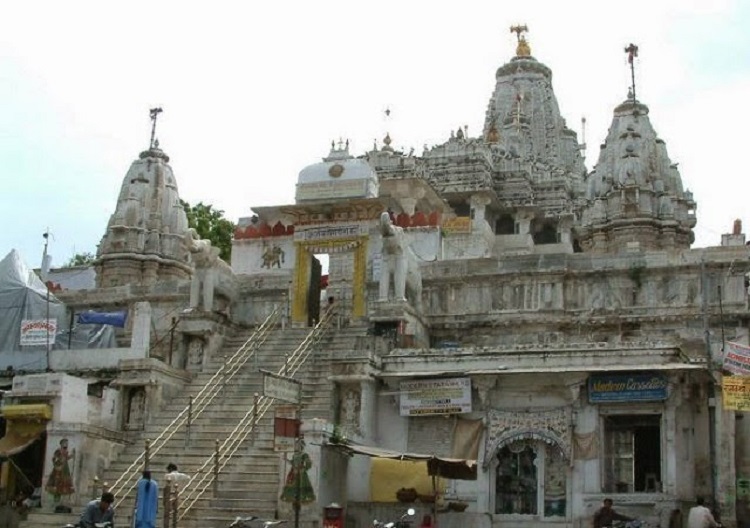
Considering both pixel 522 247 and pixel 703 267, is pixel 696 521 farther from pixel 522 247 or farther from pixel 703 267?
pixel 522 247

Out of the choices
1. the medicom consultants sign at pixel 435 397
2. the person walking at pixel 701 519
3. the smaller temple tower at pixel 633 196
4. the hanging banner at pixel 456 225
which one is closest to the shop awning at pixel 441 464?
the medicom consultants sign at pixel 435 397

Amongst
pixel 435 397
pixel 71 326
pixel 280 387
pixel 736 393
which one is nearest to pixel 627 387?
Answer: pixel 736 393

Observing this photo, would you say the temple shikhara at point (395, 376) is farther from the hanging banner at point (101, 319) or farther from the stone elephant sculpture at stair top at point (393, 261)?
the hanging banner at point (101, 319)

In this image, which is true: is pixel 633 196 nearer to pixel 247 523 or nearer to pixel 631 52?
pixel 631 52

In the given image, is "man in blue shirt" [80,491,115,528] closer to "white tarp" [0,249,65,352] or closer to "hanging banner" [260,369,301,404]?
"hanging banner" [260,369,301,404]

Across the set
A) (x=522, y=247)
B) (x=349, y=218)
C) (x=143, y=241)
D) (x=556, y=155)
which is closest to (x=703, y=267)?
(x=349, y=218)

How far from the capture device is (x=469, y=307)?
33.0 m

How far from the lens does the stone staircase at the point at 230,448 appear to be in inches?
885

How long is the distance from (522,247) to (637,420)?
26416 millimetres

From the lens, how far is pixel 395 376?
25.2 metres

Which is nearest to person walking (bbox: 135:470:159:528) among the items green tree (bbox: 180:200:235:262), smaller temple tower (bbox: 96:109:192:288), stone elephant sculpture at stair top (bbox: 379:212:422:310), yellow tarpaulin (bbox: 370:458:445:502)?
yellow tarpaulin (bbox: 370:458:445:502)

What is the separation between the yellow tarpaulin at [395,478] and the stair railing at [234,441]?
285cm

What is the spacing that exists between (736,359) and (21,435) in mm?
15968

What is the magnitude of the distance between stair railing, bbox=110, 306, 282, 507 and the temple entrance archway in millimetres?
1071
